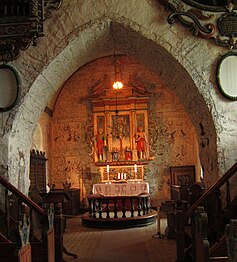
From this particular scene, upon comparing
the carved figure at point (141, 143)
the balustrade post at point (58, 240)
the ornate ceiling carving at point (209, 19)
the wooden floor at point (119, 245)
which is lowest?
the wooden floor at point (119, 245)

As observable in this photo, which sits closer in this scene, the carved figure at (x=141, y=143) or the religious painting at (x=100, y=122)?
the carved figure at (x=141, y=143)

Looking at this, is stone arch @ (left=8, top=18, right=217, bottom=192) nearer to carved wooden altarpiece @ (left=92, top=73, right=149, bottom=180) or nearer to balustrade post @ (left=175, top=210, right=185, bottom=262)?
balustrade post @ (left=175, top=210, right=185, bottom=262)

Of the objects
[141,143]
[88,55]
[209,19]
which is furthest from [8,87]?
[141,143]

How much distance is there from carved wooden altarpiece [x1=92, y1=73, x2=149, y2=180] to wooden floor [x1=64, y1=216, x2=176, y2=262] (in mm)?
4595

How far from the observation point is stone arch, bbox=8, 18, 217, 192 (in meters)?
6.66

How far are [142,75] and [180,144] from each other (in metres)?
3.32

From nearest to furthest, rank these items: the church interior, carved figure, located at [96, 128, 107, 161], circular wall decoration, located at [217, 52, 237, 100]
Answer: the church interior → circular wall decoration, located at [217, 52, 237, 100] → carved figure, located at [96, 128, 107, 161]

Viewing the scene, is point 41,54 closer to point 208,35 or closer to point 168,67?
point 168,67

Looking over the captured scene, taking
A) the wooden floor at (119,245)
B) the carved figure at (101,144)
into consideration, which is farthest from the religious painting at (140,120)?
the wooden floor at (119,245)

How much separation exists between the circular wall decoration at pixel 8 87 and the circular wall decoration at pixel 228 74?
3.82 m

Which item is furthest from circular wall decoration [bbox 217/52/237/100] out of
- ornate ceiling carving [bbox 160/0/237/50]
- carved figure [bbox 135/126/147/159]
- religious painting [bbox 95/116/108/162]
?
religious painting [bbox 95/116/108/162]

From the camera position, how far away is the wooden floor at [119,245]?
20.0 feet

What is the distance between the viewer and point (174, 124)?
14.4 meters

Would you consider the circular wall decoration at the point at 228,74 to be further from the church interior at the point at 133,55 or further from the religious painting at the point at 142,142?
the religious painting at the point at 142,142
